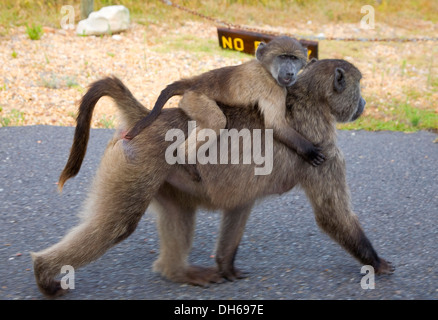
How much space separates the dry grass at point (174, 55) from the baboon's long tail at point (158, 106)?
3439 millimetres

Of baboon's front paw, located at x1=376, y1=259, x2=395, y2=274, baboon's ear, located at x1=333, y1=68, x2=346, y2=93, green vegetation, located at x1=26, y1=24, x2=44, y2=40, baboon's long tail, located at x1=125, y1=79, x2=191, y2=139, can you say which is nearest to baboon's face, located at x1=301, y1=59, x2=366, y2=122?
baboon's ear, located at x1=333, y1=68, x2=346, y2=93

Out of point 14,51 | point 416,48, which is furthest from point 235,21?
point 14,51

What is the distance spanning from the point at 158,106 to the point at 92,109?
317mm

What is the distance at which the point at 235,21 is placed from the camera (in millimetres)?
10562

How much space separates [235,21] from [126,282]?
8.20 metres

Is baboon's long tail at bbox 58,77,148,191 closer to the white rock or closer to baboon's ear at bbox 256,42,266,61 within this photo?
baboon's ear at bbox 256,42,266,61

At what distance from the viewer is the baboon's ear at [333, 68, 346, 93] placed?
3051mm

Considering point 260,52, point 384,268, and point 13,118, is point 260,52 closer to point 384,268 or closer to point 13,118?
point 384,268

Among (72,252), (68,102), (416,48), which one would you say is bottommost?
(416,48)

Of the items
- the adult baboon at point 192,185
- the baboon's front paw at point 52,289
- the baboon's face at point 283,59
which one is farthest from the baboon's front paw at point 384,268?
the baboon's front paw at point 52,289

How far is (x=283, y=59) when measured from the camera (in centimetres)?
303

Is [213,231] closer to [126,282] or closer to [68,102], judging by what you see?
[126,282]

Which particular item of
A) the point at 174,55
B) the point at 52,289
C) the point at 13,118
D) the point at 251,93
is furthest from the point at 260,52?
the point at 174,55

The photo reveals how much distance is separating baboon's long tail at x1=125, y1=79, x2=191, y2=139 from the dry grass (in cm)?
344
